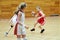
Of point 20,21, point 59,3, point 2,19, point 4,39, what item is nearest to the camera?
point 20,21

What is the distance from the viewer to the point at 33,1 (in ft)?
57.8

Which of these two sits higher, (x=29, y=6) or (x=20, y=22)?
(x=20, y=22)

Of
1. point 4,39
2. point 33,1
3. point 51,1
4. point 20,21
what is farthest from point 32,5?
point 20,21

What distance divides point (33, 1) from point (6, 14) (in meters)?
2.24

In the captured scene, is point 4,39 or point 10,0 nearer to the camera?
point 4,39

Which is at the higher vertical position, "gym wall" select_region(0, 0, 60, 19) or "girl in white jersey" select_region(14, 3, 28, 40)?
"girl in white jersey" select_region(14, 3, 28, 40)

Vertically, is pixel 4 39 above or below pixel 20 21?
below

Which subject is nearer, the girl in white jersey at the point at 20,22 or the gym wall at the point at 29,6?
the girl in white jersey at the point at 20,22

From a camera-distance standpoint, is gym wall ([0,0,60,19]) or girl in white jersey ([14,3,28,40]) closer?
girl in white jersey ([14,3,28,40])

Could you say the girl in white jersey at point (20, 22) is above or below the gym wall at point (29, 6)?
above

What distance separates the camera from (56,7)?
59.0 feet

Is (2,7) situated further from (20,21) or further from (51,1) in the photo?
(20,21)

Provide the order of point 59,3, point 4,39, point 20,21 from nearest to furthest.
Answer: point 20,21 → point 4,39 → point 59,3

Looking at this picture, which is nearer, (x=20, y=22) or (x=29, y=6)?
(x=20, y=22)
